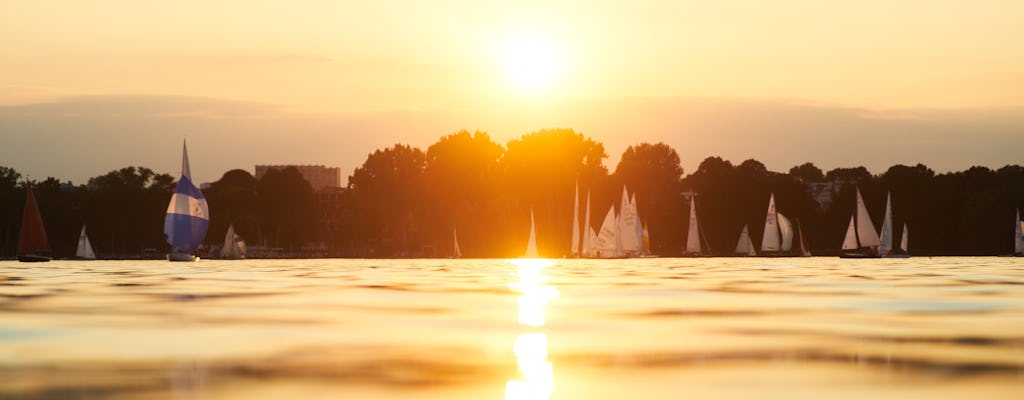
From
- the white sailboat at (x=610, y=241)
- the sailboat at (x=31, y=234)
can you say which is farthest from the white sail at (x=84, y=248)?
the white sailboat at (x=610, y=241)

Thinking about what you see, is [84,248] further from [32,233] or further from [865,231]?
[865,231]

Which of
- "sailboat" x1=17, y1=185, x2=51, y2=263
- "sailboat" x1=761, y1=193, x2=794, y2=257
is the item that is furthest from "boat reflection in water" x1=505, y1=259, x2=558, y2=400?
"sailboat" x1=761, y1=193, x2=794, y2=257

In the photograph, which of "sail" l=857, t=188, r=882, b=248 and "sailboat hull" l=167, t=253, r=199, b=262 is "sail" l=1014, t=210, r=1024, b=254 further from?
"sailboat hull" l=167, t=253, r=199, b=262

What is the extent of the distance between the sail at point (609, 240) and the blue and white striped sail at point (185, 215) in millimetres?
44323

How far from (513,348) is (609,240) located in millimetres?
126654

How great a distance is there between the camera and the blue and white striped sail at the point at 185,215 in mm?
125750

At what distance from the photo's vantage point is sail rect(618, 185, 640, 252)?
497 ft

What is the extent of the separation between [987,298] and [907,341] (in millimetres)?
18661

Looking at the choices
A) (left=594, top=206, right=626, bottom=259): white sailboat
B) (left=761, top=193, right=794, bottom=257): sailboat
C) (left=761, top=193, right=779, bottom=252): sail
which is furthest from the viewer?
(left=761, top=193, right=794, bottom=257): sailboat

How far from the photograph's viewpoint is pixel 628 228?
5974 inches

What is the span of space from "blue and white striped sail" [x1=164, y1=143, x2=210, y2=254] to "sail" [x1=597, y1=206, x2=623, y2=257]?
44323mm

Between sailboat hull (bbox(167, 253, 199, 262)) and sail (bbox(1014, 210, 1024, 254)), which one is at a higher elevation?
sail (bbox(1014, 210, 1024, 254))

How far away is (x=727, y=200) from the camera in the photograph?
188 meters

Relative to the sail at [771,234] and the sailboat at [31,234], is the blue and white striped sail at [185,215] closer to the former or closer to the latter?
the sailboat at [31,234]
